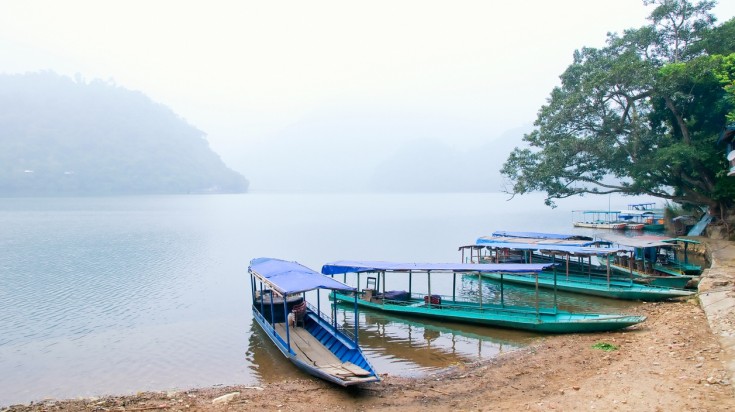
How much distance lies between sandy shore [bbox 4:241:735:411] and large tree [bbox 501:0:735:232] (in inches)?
835

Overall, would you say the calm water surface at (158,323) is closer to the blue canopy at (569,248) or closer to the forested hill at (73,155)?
the blue canopy at (569,248)

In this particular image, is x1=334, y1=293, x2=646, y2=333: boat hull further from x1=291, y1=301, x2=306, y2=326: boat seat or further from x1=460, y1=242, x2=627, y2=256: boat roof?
x1=460, y1=242, x2=627, y2=256: boat roof

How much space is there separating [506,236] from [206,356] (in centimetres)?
2440

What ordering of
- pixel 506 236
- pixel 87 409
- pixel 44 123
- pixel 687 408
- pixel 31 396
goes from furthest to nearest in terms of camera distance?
pixel 44 123, pixel 506 236, pixel 31 396, pixel 87 409, pixel 687 408

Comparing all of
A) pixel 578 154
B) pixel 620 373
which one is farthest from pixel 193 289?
pixel 578 154

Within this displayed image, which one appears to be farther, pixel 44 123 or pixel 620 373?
pixel 44 123

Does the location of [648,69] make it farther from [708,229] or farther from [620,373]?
[620,373]

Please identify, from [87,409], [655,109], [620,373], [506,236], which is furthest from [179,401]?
[655,109]

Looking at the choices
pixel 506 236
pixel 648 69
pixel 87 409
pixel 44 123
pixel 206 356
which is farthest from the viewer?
pixel 44 123

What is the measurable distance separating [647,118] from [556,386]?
32420 mm

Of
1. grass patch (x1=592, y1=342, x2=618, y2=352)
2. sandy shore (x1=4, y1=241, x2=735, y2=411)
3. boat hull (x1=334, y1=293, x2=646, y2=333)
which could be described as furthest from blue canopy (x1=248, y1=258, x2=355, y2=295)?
grass patch (x1=592, y1=342, x2=618, y2=352)

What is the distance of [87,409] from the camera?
12.2 meters

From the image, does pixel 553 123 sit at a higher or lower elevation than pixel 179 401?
higher

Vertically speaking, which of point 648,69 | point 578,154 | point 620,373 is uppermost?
point 648,69
